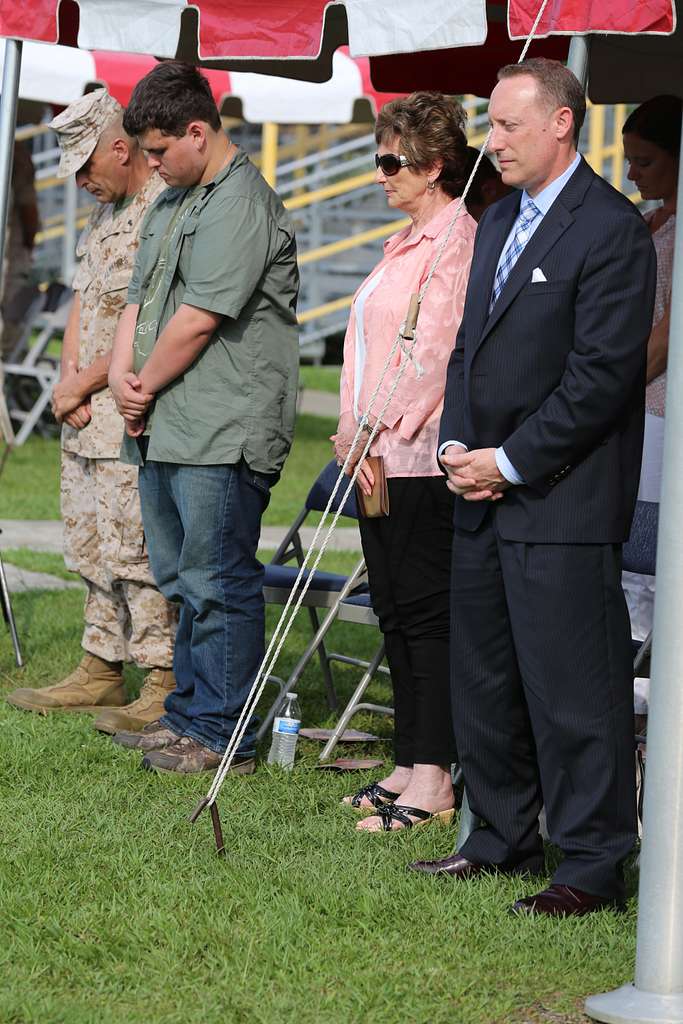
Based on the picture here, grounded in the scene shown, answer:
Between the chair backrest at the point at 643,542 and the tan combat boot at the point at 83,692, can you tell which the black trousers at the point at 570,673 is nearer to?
the chair backrest at the point at 643,542

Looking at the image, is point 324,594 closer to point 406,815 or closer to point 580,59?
point 406,815

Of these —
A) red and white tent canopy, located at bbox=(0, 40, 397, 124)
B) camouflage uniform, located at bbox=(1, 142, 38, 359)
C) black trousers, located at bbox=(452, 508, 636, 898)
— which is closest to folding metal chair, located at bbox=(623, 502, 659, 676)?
black trousers, located at bbox=(452, 508, 636, 898)

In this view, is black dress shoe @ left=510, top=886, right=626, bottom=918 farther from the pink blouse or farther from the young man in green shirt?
the young man in green shirt

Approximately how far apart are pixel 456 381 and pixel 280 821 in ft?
4.67

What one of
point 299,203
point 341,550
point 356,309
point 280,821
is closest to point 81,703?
point 280,821

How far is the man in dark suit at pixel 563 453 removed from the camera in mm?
3697

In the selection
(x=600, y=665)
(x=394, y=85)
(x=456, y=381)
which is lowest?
(x=600, y=665)

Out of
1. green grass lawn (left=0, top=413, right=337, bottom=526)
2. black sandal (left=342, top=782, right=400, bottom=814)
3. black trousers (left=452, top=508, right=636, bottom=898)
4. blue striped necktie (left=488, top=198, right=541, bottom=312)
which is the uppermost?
blue striped necktie (left=488, top=198, right=541, bottom=312)

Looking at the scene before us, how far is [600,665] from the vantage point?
380 cm

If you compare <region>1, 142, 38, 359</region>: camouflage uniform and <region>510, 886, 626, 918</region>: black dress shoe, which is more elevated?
<region>1, 142, 38, 359</region>: camouflage uniform

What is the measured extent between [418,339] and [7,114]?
73.8 inches

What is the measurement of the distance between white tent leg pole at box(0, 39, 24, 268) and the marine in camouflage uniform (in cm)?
25

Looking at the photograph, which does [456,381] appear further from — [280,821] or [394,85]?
[394,85]

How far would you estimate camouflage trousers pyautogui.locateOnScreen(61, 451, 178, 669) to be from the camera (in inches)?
227
